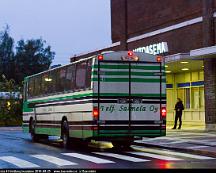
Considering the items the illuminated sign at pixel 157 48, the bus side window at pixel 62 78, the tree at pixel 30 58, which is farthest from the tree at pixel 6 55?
the bus side window at pixel 62 78

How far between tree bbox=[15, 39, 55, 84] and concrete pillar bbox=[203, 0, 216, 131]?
75.3 meters

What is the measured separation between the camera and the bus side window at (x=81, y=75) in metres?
20.2

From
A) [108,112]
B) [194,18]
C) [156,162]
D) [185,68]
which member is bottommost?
[156,162]

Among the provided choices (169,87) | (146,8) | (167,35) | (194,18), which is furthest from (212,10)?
(169,87)

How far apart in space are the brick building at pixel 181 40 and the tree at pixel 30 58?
65632mm

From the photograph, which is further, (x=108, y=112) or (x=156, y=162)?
(x=108, y=112)

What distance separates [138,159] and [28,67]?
90070 millimetres

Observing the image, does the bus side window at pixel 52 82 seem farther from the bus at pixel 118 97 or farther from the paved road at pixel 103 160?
the paved road at pixel 103 160

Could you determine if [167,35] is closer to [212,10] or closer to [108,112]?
[212,10]

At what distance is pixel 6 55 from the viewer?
108875 millimetres

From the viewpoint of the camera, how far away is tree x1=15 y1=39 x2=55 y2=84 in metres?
104

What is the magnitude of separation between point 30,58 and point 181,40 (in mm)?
77778

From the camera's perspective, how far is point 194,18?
30359 mm

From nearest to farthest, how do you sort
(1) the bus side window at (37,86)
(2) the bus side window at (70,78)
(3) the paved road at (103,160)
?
(3) the paved road at (103,160), (2) the bus side window at (70,78), (1) the bus side window at (37,86)
